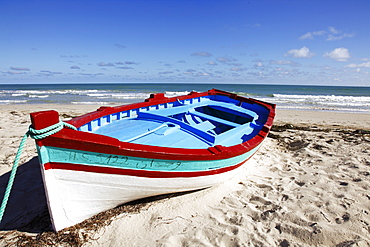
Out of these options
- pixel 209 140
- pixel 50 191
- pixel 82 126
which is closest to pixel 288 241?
pixel 209 140

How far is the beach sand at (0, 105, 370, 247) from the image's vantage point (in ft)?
8.13

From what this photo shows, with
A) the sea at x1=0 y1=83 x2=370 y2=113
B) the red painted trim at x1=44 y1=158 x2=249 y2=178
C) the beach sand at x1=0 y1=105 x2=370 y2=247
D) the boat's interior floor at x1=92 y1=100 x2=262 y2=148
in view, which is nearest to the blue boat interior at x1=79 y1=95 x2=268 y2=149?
the boat's interior floor at x1=92 y1=100 x2=262 y2=148

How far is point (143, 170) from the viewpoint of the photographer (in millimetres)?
2549

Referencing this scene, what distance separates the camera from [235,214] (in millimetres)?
2994

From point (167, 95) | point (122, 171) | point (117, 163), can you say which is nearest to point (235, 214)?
point (122, 171)

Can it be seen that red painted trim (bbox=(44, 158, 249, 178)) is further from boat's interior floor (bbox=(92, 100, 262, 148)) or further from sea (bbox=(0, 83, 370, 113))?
sea (bbox=(0, 83, 370, 113))

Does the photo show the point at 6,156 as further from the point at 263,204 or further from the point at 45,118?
the point at 263,204

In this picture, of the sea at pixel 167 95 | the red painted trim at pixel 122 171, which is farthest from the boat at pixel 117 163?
the sea at pixel 167 95

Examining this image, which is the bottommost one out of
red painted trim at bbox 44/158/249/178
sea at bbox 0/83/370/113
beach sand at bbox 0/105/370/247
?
sea at bbox 0/83/370/113

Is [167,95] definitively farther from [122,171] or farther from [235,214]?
[122,171]

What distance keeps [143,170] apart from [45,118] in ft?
3.96

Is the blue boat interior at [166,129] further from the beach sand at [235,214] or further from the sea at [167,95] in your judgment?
the sea at [167,95]

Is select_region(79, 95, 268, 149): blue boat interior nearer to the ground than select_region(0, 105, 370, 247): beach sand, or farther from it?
farther from it

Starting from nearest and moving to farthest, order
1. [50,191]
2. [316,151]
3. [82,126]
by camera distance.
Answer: [50,191] → [82,126] → [316,151]
